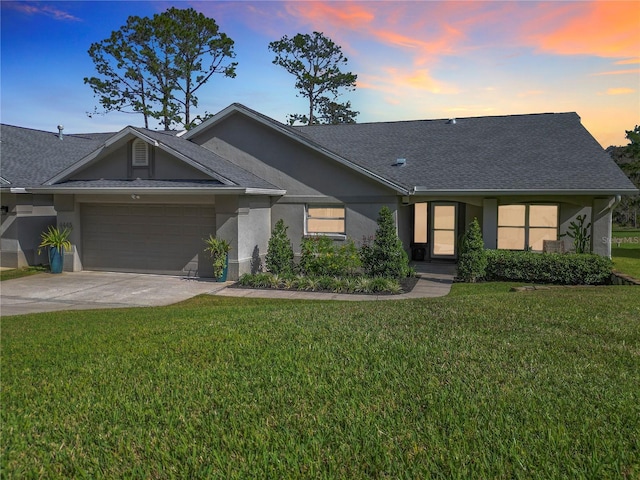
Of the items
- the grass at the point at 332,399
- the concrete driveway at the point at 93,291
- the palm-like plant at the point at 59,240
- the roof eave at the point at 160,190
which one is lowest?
the concrete driveway at the point at 93,291

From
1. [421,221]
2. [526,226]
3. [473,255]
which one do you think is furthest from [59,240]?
[526,226]

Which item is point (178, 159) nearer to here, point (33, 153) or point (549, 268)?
point (33, 153)

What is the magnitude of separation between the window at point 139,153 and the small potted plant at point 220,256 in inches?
150

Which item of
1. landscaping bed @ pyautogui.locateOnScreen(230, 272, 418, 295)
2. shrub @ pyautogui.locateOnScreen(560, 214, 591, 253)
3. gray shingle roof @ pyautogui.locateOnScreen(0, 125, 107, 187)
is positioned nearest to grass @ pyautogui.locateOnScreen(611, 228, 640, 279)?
shrub @ pyautogui.locateOnScreen(560, 214, 591, 253)

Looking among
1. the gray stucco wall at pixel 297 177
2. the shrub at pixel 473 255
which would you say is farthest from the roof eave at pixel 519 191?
the shrub at pixel 473 255

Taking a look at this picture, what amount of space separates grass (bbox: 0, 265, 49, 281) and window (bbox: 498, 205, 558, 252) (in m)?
16.7

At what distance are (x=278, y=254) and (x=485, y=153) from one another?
902 cm

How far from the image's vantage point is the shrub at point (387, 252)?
15078 millimetres

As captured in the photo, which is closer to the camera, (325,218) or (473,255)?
(473,255)

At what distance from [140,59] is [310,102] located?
13173 millimetres

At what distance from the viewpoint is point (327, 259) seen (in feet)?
51.5

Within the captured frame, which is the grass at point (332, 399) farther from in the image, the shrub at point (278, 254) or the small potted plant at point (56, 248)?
the small potted plant at point (56, 248)

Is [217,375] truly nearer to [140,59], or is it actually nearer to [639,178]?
[140,59]

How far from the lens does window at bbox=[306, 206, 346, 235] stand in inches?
664
